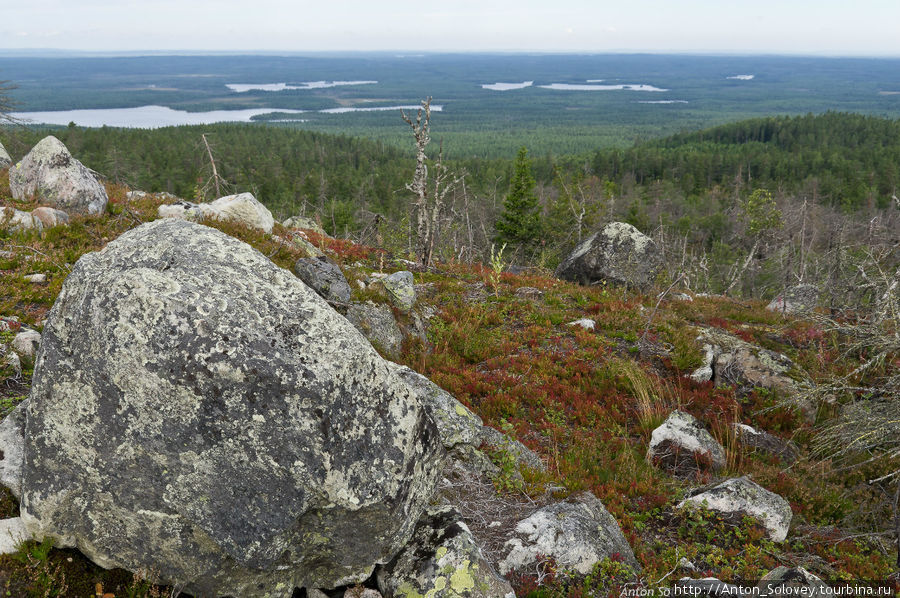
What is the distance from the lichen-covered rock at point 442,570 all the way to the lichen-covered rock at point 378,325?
5.01m

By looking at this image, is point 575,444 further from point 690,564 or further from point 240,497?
point 240,497

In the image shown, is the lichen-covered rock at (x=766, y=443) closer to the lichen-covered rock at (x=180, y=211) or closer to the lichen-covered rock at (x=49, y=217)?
the lichen-covered rock at (x=180, y=211)

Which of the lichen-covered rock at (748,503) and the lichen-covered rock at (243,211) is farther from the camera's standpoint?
the lichen-covered rock at (243,211)

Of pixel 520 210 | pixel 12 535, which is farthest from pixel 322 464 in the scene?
pixel 520 210

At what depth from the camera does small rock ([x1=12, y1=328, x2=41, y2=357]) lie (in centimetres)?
646

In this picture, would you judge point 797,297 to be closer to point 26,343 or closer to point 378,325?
point 378,325

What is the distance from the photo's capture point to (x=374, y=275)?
13.7 metres

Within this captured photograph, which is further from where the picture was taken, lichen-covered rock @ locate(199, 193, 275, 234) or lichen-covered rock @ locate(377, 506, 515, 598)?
lichen-covered rock @ locate(199, 193, 275, 234)

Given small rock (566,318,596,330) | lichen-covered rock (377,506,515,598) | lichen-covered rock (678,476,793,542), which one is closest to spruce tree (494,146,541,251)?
small rock (566,318,596,330)

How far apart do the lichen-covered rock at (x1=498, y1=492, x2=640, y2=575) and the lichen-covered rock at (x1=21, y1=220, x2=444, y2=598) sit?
69.5 inches

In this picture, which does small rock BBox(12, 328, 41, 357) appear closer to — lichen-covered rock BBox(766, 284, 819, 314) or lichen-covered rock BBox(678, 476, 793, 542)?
lichen-covered rock BBox(678, 476, 793, 542)

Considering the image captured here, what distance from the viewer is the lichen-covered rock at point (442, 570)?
4438 mm

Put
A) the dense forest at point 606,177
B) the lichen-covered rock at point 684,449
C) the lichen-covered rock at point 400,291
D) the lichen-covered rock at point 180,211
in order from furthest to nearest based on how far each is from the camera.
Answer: the dense forest at point 606,177 → the lichen-covered rock at point 180,211 → the lichen-covered rock at point 400,291 → the lichen-covered rock at point 684,449

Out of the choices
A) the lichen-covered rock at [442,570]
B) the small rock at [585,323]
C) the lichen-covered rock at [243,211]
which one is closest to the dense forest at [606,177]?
the small rock at [585,323]
